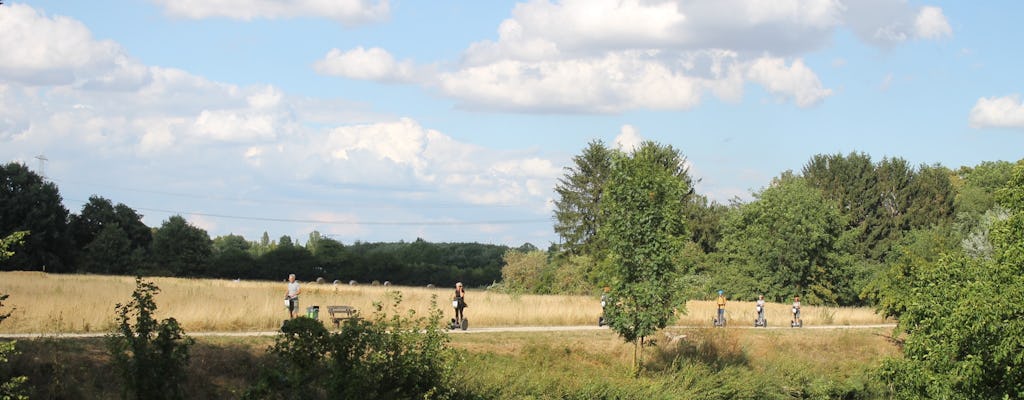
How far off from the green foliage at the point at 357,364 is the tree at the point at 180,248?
6247 centimetres

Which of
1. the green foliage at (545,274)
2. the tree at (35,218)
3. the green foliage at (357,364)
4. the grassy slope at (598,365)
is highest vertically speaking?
the tree at (35,218)

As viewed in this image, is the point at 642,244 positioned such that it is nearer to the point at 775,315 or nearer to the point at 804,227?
the point at 775,315

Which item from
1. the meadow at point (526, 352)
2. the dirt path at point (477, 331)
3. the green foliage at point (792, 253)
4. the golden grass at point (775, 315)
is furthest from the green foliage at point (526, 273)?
the dirt path at point (477, 331)

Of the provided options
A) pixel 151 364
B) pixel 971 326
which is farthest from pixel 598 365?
pixel 151 364

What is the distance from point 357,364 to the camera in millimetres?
14195

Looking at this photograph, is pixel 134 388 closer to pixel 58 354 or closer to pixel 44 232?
pixel 58 354

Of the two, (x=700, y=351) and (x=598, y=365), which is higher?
(x=700, y=351)

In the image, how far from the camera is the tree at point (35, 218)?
67.6 m

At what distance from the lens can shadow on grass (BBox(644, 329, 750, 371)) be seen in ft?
93.4

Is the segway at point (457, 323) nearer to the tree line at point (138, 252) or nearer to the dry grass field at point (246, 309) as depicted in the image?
the dry grass field at point (246, 309)

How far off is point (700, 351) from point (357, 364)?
1788 centimetres

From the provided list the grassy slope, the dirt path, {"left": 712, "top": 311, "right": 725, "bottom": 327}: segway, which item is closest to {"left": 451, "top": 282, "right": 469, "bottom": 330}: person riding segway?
the dirt path

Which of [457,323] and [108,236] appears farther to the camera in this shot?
[108,236]

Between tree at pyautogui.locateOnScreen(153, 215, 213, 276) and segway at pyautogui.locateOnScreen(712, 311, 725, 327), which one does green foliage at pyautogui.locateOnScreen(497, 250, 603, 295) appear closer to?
segway at pyautogui.locateOnScreen(712, 311, 725, 327)
